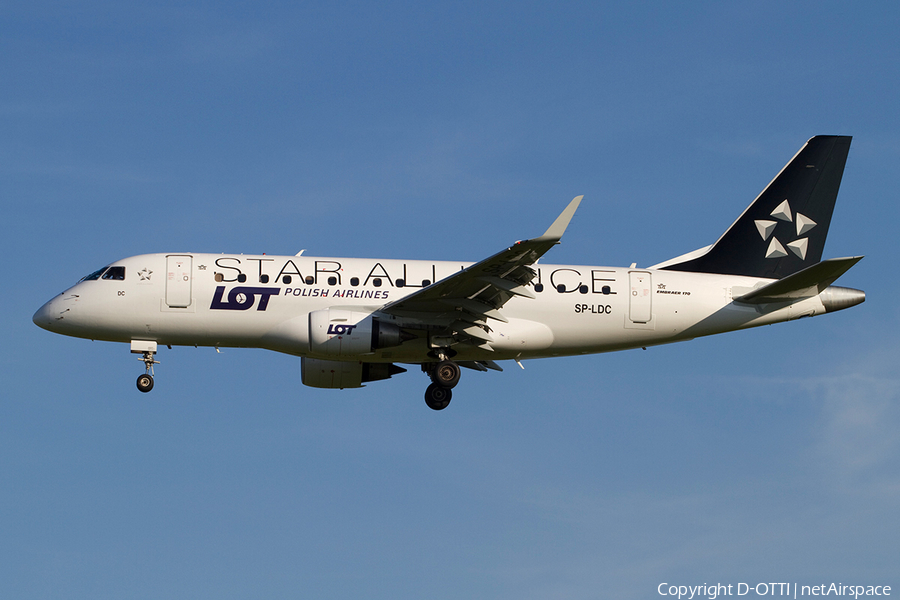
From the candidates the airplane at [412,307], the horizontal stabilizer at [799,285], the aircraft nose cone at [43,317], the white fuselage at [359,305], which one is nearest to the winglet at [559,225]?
the airplane at [412,307]

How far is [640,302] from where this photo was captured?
106 feet

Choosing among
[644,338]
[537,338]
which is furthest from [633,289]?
[537,338]

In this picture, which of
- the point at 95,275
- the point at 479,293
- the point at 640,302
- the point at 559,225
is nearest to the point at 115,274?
the point at 95,275

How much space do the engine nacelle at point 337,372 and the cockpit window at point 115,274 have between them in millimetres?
6353

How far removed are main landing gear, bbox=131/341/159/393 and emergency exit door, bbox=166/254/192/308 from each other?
1554 millimetres

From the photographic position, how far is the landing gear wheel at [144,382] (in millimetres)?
31438

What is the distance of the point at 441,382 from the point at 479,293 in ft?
10.8

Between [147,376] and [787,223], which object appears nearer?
[147,376]

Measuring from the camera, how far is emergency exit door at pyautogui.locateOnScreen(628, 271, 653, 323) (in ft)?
105

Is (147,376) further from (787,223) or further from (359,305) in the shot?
(787,223)

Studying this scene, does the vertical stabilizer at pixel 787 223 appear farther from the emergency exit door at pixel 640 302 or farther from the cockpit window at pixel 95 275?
the cockpit window at pixel 95 275

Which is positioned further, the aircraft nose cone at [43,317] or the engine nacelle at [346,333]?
the aircraft nose cone at [43,317]

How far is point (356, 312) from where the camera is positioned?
100ft

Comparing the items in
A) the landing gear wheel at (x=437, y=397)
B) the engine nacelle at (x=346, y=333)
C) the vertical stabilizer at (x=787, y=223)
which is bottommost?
the landing gear wheel at (x=437, y=397)
